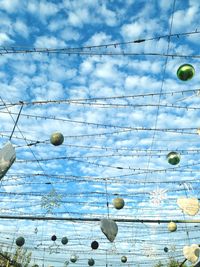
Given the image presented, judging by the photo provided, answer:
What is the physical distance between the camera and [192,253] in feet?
22.8

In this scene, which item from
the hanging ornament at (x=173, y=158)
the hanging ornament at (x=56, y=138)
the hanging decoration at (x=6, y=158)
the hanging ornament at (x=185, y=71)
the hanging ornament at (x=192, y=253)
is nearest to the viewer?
the hanging ornament at (x=185, y=71)

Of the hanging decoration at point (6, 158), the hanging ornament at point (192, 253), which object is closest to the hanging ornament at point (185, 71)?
the hanging decoration at point (6, 158)

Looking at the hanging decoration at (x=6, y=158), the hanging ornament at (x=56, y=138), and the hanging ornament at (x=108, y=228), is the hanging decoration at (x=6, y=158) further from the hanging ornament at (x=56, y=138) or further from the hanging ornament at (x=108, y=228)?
the hanging ornament at (x=108, y=228)

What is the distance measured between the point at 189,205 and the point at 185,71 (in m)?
3.03

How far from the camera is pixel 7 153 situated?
548 cm

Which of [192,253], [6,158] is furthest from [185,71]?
[192,253]

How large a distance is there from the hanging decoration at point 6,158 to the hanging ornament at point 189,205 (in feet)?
12.0

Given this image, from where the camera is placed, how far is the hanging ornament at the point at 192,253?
6.90 meters

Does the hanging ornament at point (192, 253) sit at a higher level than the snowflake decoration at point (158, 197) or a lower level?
lower

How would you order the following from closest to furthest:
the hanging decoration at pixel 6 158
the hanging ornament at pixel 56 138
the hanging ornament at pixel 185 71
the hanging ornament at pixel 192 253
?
1. the hanging ornament at pixel 185 71
2. the hanging decoration at pixel 6 158
3. the hanging ornament at pixel 56 138
4. the hanging ornament at pixel 192 253

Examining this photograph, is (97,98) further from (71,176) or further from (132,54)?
(71,176)

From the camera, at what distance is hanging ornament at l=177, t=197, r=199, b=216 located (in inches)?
263

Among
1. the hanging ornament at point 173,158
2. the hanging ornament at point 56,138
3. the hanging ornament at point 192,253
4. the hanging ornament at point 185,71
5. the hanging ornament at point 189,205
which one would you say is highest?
the hanging ornament at point 173,158

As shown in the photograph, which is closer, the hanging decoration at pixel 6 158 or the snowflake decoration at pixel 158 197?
the hanging decoration at pixel 6 158
